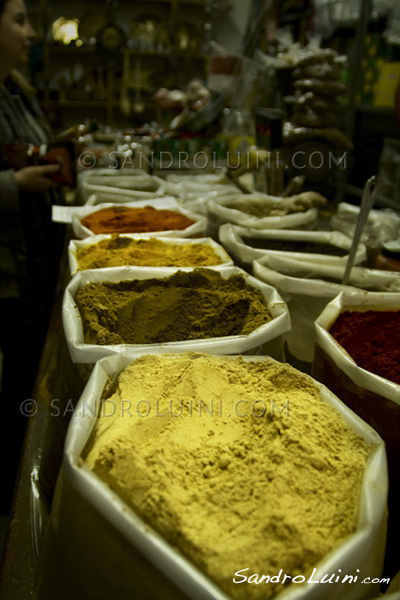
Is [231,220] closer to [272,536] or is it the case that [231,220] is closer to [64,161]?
[64,161]

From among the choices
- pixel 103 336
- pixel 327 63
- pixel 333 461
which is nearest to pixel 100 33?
pixel 327 63

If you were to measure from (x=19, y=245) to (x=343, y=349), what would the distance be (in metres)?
1.45

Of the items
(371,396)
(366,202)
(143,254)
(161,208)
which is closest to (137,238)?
(143,254)

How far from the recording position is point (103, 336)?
0.72 meters

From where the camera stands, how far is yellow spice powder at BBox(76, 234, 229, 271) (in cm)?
104

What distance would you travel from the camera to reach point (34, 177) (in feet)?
5.35

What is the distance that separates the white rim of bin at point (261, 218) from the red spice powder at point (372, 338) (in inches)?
22.2

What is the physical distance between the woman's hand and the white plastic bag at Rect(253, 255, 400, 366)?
38.1 inches

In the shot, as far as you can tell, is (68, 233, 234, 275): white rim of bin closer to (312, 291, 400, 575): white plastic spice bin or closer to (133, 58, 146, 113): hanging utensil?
(312, 291, 400, 575): white plastic spice bin

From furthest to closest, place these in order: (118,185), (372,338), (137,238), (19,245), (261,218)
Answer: (118,185), (19,245), (261,218), (137,238), (372,338)

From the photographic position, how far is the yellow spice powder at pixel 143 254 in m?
1.04

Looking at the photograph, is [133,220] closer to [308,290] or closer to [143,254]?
[143,254]

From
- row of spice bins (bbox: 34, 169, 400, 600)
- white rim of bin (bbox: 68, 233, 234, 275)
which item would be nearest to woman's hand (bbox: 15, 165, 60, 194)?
white rim of bin (bbox: 68, 233, 234, 275)

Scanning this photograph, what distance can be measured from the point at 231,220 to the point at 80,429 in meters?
0.98
